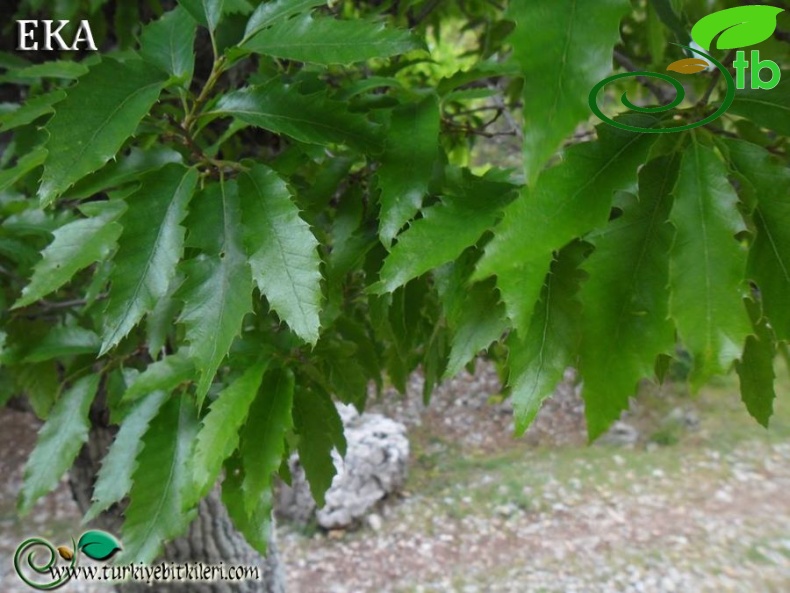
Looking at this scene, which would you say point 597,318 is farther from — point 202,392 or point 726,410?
point 726,410

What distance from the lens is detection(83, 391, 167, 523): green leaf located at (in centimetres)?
77

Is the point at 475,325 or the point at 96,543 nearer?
the point at 475,325

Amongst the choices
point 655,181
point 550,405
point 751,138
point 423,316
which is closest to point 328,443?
point 423,316

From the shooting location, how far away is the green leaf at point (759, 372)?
56 centimetres

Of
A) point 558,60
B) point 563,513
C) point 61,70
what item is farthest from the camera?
point 563,513

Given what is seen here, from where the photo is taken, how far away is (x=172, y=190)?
61cm

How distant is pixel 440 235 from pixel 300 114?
0.19 meters

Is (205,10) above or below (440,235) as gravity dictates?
above

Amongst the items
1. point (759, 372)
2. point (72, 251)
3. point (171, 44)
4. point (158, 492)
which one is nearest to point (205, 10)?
point (171, 44)

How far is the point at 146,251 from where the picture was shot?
0.58 meters

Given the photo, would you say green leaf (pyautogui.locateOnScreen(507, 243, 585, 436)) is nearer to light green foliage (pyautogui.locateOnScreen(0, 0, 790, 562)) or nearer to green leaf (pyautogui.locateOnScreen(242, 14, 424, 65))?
light green foliage (pyautogui.locateOnScreen(0, 0, 790, 562))

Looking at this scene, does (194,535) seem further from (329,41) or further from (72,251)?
(329,41)

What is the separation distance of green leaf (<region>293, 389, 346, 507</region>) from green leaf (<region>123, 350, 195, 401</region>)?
0.12 meters

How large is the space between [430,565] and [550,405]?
1576 mm
